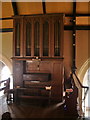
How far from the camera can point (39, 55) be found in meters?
5.03

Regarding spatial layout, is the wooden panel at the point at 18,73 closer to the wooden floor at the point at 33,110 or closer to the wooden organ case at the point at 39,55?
the wooden organ case at the point at 39,55

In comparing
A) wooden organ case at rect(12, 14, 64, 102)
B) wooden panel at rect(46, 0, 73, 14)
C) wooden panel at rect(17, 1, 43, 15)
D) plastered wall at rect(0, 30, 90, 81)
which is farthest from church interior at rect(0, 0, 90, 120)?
plastered wall at rect(0, 30, 90, 81)

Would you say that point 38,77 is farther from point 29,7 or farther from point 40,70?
point 29,7

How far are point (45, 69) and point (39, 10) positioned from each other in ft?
9.52

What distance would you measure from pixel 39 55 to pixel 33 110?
6.06 feet

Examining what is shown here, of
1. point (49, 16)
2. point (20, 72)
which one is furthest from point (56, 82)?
point (49, 16)

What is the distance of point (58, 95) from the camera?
4.95 metres

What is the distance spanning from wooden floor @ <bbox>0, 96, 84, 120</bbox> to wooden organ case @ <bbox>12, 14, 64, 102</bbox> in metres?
0.38

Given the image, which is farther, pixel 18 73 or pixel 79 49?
pixel 79 49

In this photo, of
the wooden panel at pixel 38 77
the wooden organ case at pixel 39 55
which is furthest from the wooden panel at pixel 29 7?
the wooden panel at pixel 38 77

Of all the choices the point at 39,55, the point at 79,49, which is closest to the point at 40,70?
the point at 39,55

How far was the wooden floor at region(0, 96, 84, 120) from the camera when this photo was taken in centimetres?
395

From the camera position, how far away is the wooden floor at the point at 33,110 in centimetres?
395

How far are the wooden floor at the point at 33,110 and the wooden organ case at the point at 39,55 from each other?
38 centimetres
